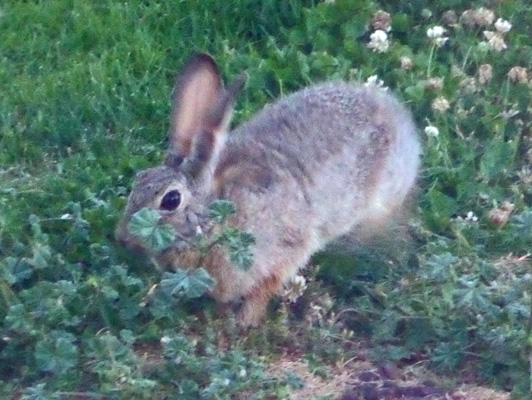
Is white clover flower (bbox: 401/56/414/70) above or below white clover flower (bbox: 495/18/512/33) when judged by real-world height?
below

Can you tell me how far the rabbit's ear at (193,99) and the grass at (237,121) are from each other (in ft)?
1.62

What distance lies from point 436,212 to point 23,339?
1901 millimetres

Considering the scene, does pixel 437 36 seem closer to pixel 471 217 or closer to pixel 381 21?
pixel 381 21

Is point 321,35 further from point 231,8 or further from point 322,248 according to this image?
point 322,248

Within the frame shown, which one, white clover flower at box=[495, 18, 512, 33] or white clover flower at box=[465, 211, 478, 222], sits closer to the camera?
white clover flower at box=[465, 211, 478, 222]

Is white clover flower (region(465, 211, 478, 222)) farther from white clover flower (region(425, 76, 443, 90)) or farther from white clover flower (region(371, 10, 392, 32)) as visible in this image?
white clover flower (region(371, 10, 392, 32))

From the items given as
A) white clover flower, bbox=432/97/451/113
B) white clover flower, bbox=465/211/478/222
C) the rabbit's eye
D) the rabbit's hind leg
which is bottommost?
white clover flower, bbox=465/211/478/222

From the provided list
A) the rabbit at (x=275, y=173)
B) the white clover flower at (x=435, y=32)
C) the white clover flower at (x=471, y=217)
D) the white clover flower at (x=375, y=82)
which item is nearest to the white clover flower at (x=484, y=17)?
the white clover flower at (x=435, y=32)

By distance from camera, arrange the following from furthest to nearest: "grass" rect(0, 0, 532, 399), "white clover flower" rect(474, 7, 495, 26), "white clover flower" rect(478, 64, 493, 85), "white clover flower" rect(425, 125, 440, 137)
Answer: "white clover flower" rect(474, 7, 495, 26) → "white clover flower" rect(478, 64, 493, 85) → "white clover flower" rect(425, 125, 440, 137) → "grass" rect(0, 0, 532, 399)

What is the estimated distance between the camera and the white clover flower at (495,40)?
6.19 metres

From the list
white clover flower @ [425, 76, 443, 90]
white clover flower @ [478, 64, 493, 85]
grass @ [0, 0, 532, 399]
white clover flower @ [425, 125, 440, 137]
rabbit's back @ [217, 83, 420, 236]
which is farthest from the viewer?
white clover flower @ [478, 64, 493, 85]

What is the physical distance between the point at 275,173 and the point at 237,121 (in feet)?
2.69

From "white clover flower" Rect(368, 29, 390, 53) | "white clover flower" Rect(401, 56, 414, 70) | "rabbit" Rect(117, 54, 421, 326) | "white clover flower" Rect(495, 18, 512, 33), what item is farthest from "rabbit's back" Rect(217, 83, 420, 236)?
"white clover flower" Rect(495, 18, 512, 33)

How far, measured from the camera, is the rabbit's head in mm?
4536
